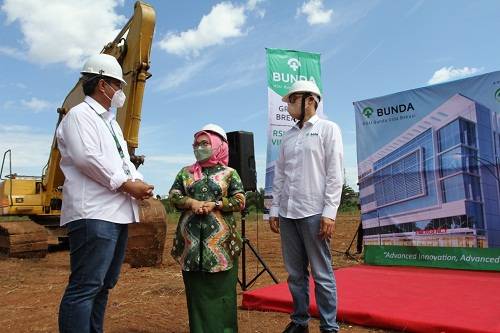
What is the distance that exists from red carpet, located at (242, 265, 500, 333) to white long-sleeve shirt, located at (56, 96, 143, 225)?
2.11 metres

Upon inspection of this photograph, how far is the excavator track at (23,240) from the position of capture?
355 inches

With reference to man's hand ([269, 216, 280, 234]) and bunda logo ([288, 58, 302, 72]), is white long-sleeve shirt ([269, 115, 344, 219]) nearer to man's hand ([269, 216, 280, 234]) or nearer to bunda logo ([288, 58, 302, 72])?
man's hand ([269, 216, 280, 234])

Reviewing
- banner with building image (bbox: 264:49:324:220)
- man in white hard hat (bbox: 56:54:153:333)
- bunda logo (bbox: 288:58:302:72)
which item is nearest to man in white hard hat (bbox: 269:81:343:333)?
man in white hard hat (bbox: 56:54:153:333)

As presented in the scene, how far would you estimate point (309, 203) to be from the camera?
3121mm

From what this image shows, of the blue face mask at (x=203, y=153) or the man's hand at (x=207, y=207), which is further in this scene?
the blue face mask at (x=203, y=153)

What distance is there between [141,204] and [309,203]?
16.0ft

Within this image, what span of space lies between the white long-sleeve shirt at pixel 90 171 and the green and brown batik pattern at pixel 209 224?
2.04 ft

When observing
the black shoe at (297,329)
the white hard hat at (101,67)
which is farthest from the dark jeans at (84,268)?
the black shoe at (297,329)

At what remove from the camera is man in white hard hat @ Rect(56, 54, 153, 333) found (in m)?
2.32

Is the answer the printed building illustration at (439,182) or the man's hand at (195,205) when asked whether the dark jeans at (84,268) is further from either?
the printed building illustration at (439,182)

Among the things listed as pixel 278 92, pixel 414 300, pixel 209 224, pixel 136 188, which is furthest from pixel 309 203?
pixel 278 92

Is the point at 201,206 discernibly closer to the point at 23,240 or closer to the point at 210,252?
the point at 210,252

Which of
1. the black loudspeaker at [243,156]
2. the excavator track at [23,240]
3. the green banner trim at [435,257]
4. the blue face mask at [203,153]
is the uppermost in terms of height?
the black loudspeaker at [243,156]

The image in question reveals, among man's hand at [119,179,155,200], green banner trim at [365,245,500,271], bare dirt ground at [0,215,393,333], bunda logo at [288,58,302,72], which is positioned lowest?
bare dirt ground at [0,215,393,333]
